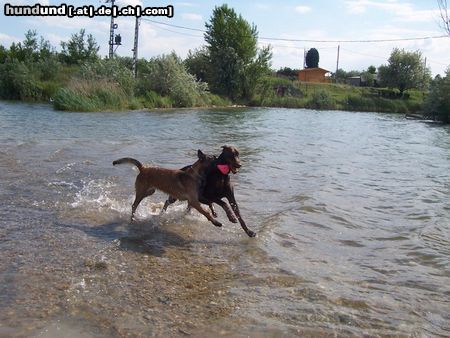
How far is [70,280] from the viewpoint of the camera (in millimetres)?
4926

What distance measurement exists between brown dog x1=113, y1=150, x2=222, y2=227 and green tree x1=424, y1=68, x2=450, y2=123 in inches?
1661

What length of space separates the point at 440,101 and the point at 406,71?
31.8 m

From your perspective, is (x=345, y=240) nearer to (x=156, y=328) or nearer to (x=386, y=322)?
(x=386, y=322)

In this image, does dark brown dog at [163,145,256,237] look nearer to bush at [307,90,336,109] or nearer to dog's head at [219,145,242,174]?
dog's head at [219,145,242,174]

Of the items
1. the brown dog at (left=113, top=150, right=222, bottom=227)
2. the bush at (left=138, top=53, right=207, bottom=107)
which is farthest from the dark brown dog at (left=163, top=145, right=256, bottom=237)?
the bush at (left=138, top=53, right=207, bottom=107)

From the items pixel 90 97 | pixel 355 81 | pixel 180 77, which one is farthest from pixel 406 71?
pixel 90 97

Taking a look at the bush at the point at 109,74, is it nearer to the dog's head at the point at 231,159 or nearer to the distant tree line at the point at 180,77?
Result: the distant tree line at the point at 180,77

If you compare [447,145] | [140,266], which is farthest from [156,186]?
[447,145]

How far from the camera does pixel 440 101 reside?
145 feet

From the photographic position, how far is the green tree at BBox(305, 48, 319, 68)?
102m

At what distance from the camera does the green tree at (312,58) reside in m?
102

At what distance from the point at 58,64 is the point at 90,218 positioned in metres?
40.9

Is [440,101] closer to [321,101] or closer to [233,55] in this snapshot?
[321,101]

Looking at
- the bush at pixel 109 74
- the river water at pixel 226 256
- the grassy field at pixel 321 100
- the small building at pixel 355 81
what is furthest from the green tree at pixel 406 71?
the river water at pixel 226 256
